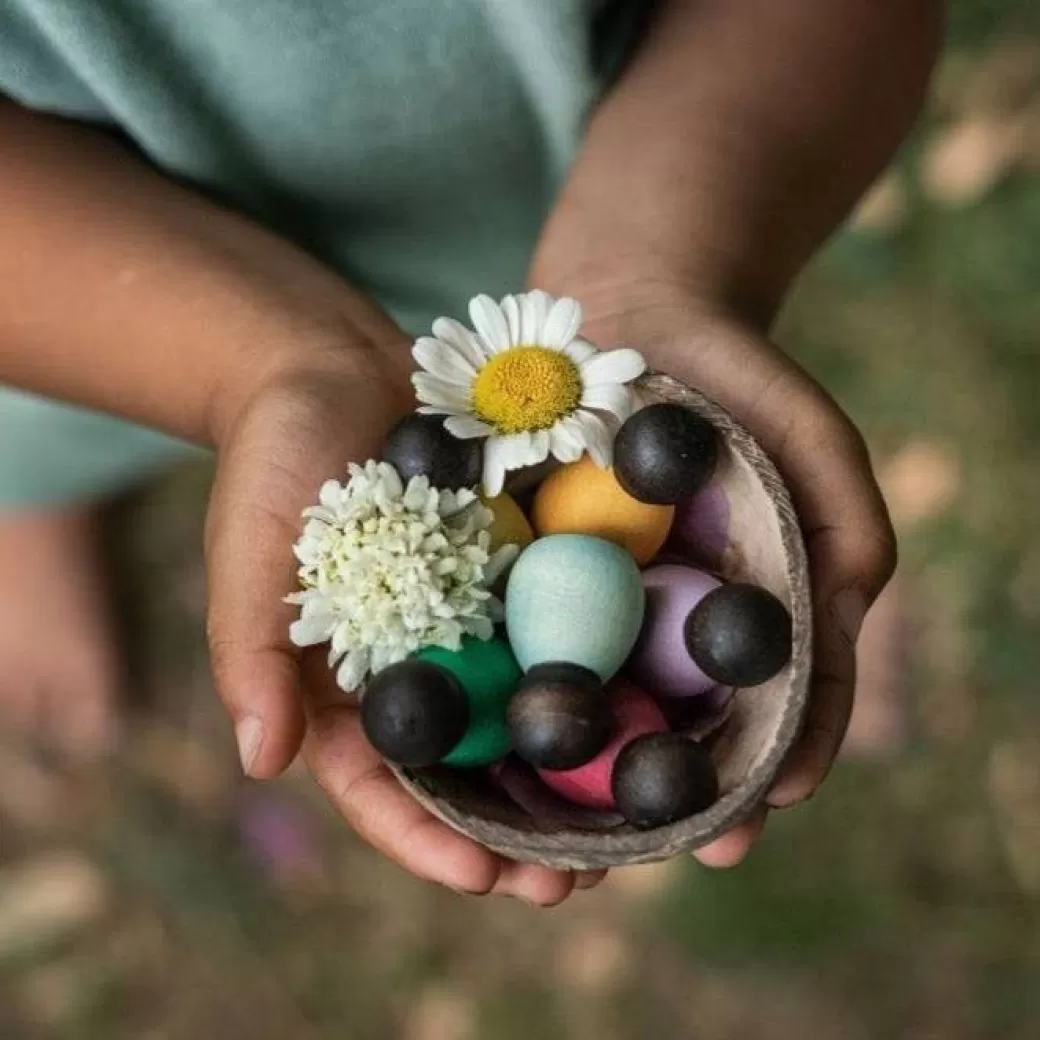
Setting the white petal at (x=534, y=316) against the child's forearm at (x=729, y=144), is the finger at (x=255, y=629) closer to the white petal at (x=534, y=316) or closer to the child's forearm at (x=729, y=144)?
the white petal at (x=534, y=316)

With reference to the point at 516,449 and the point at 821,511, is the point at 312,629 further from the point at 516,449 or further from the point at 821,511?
the point at 821,511

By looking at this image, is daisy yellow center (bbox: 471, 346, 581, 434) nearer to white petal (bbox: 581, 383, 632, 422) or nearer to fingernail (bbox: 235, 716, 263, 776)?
white petal (bbox: 581, 383, 632, 422)

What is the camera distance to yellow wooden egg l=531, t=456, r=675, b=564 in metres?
0.73

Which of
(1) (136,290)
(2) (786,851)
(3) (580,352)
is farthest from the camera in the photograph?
(2) (786,851)

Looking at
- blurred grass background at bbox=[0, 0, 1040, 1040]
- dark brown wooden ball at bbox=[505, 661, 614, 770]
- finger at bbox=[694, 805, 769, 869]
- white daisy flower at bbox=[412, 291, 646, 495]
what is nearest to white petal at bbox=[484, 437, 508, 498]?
white daisy flower at bbox=[412, 291, 646, 495]

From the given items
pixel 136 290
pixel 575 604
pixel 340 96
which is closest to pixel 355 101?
pixel 340 96

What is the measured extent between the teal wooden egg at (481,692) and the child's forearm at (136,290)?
213 millimetres

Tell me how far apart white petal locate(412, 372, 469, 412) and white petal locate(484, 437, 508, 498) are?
0.08 feet

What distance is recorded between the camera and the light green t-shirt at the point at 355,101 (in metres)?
0.82

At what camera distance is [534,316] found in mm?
732

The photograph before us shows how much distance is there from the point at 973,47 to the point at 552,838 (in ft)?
4.08

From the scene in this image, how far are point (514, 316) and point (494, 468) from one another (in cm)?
8

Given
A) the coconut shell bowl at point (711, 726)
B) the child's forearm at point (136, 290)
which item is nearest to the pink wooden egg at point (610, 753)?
the coconut shell bowl at point (711, 726)

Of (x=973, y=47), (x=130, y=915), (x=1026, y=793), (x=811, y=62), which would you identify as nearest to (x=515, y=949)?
(x=130, y=915)
